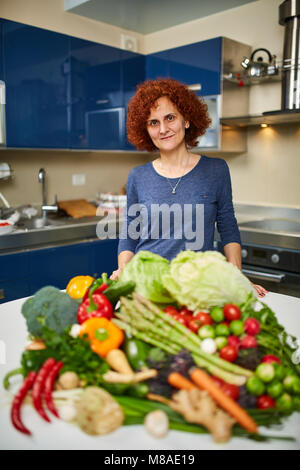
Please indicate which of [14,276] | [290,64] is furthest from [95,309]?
[290,64]

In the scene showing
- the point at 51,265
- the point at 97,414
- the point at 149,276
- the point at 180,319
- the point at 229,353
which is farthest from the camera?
the point at 51,265

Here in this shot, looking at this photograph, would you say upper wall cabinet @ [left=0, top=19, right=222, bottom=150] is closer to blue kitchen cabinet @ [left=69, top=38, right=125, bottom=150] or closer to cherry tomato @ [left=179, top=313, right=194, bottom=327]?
blue kitchen cabinet @ [left=69, top=38, right=125, bottom=150]

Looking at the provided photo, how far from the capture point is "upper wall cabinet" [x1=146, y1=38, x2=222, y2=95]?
352 centimetres

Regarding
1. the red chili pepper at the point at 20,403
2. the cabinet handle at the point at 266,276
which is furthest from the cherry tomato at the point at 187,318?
the cabinet handle at the point at 266,276

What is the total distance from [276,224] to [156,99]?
2.15m

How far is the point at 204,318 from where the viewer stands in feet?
3.36

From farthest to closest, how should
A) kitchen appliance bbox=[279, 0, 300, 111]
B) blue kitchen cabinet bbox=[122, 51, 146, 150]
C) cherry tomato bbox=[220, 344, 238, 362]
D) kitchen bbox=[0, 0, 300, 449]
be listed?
blue kitchen cabinet bbox=[122, 51, 146, 150] → kitchen appliance bbox=[279, 0, 300, 111] → kitchen bbox=[0, 0, 300, 449] → cherry tomato bbox=[220, 344, 238, 362]

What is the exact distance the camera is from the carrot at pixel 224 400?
0.83m

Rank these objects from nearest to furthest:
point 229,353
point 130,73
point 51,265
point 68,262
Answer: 1. point 229,353
2. point 51,265
3. point 68,262
4. point 130,73

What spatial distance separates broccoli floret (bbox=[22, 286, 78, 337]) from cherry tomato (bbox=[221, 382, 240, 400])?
42 centimetres

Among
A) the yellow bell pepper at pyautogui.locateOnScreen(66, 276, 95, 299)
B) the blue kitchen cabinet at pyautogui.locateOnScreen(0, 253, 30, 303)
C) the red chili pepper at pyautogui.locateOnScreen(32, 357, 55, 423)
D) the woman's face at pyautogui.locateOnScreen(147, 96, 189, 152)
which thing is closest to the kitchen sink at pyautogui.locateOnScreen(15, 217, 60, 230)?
the blue kitchen cabinet at pyautogui.locateOnScreen(0, 253, 30, 303)

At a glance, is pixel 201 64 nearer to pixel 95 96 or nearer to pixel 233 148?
pixel 233 148

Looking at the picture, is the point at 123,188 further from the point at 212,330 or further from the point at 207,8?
the point at 212,330

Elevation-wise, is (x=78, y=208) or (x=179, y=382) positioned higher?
(x=78, y=208)
